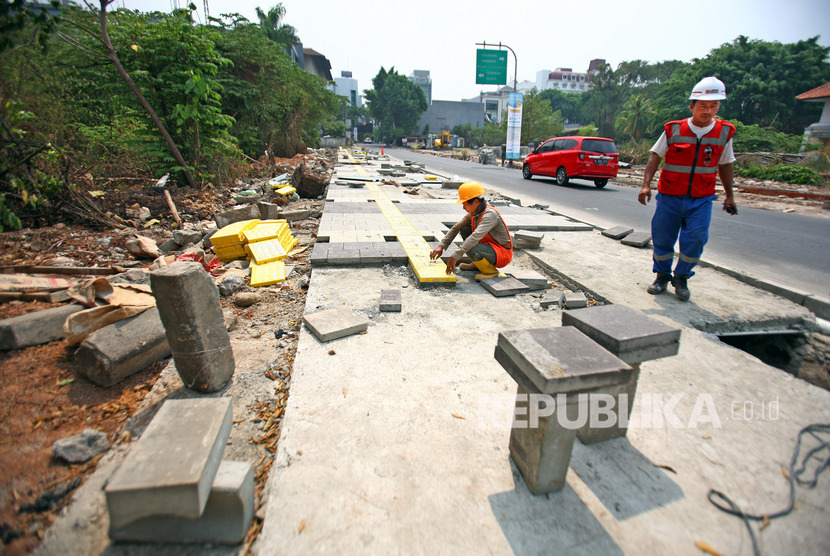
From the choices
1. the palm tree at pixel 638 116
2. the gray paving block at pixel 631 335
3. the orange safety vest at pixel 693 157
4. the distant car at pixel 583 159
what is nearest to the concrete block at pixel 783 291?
the orange safety vest at pixel 693 157

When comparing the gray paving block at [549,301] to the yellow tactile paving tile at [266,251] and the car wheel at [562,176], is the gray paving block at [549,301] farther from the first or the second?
the car wheel at [562,176]

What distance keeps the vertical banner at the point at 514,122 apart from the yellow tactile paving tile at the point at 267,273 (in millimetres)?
23363

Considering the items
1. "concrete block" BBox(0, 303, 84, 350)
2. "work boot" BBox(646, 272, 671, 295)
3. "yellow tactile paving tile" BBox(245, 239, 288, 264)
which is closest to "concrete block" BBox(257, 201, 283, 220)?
"yellow tactile paving tile" BBox(245, 239, 288, 264)

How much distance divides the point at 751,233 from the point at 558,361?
778 cm

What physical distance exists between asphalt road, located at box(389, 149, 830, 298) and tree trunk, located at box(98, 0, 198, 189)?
8.48 meters

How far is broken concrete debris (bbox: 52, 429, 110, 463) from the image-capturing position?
78.0 inches

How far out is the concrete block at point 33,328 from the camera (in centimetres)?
287

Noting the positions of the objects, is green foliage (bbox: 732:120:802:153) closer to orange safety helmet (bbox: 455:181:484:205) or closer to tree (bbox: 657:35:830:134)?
tree (bbox: 657:35:830:134)

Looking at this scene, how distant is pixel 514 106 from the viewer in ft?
81.7

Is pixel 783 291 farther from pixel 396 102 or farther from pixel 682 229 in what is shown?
pixel 396 102

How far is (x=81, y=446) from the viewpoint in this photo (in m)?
2.02

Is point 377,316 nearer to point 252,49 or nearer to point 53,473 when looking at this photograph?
point 53,473

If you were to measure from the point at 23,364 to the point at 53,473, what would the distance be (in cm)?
133

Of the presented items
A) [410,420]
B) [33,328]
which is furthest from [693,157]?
[33,328]
